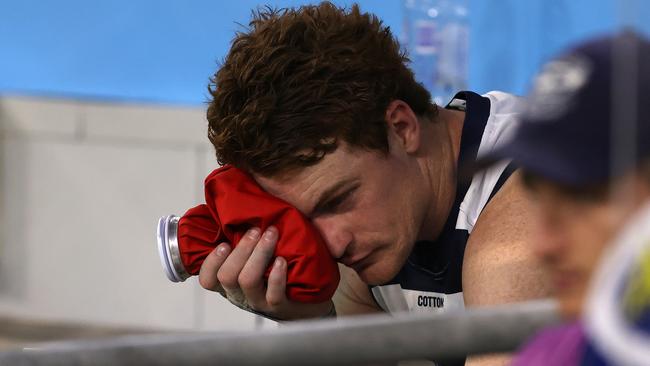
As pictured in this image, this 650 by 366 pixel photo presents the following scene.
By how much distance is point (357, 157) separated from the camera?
2488 mm

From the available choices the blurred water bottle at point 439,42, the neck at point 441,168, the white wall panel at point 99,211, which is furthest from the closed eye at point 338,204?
the white wall panel at point 99,211

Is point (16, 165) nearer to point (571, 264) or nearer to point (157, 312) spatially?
point (157, 312)

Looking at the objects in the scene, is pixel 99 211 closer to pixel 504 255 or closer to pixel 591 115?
pixel 504 255

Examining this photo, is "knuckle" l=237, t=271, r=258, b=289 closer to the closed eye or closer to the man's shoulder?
the closed eye

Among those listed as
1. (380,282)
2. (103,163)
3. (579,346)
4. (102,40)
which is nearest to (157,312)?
(103,163)

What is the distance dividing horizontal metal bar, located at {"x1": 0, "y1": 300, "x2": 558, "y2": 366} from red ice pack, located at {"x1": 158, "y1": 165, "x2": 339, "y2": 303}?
1.36 meters

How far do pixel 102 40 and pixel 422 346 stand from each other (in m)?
4.11

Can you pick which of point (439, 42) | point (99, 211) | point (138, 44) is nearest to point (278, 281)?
point (439, 42)

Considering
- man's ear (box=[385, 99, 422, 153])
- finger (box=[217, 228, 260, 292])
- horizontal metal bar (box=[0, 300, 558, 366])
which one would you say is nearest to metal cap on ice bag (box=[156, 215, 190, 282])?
finger (box=[217, 228, 260, 292])

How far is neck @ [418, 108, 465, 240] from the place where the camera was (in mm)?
2641

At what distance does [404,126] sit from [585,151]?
1594 millimetres

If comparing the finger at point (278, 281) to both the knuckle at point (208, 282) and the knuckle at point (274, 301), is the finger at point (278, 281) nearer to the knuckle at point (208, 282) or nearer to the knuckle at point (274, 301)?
the knuckle at point (274, 301)

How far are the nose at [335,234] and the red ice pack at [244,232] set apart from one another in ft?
0.05

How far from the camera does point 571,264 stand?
1022mm
